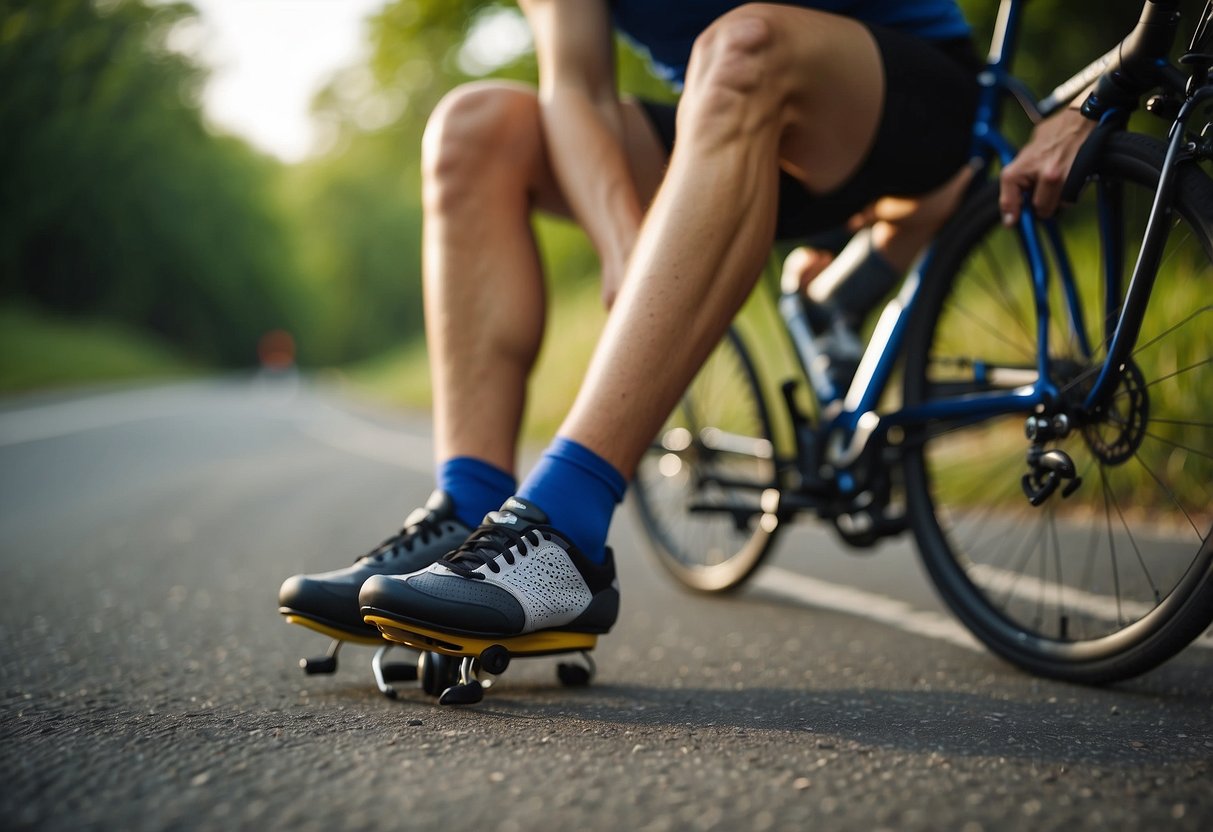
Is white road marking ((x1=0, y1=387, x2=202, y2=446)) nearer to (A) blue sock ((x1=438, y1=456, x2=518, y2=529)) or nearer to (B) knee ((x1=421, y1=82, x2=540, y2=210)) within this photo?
(B) knee ((x1=421, y1=82, x2=540, y2=210))

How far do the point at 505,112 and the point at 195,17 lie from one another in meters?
27.5

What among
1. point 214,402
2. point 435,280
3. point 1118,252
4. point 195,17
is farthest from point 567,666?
point 195,17

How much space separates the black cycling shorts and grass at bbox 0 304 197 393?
17407mm

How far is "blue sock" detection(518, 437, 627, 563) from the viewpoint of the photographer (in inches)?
61.2

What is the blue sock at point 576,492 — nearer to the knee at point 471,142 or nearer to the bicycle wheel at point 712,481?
the knee at point 471,142

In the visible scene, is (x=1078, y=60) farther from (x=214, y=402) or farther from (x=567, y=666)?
(x=214, y=402)

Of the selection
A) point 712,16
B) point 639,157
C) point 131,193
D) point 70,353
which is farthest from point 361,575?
point 131,193

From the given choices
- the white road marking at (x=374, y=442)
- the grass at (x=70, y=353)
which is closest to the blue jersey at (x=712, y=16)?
the white road marking at (x=374, y=442)

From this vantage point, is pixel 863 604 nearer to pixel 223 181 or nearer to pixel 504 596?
pixel 504 596

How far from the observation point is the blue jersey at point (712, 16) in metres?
2.02

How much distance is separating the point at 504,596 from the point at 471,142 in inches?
35.6

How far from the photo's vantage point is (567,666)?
1.79m

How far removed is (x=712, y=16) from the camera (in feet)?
6.72

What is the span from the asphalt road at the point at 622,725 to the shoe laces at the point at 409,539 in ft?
0.74
